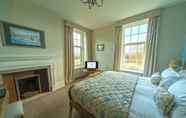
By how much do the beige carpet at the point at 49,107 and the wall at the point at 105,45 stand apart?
7.31 feet

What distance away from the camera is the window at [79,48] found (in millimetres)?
4074

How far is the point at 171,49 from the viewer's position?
2.52 meters

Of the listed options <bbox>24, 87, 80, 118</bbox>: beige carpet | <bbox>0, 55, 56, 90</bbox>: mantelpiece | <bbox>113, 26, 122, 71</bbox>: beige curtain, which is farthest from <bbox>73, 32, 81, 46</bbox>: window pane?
<bbox>24, 87, 80, 118</bbox>: beige carpet

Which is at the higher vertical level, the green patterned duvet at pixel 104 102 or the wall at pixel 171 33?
the wall at pixel 171 33

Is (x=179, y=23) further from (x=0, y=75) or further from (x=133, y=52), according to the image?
(x=0, y=75)

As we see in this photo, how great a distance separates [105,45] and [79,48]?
1.23m

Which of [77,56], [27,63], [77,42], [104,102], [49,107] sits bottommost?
[49,107]

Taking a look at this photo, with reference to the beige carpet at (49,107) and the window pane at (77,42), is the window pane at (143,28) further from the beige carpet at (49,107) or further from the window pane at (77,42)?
the beige carpet at (49,107)

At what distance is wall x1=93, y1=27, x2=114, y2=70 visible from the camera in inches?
155

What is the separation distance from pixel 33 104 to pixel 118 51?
323 centimetres

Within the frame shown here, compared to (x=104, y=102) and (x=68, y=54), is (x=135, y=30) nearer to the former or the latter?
(x=68, y=54)

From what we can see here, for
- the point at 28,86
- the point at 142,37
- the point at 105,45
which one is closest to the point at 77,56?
the point at 105,45

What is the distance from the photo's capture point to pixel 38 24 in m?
2.60

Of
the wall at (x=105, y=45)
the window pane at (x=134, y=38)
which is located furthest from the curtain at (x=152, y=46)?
the wall at (x=105, y=45)
